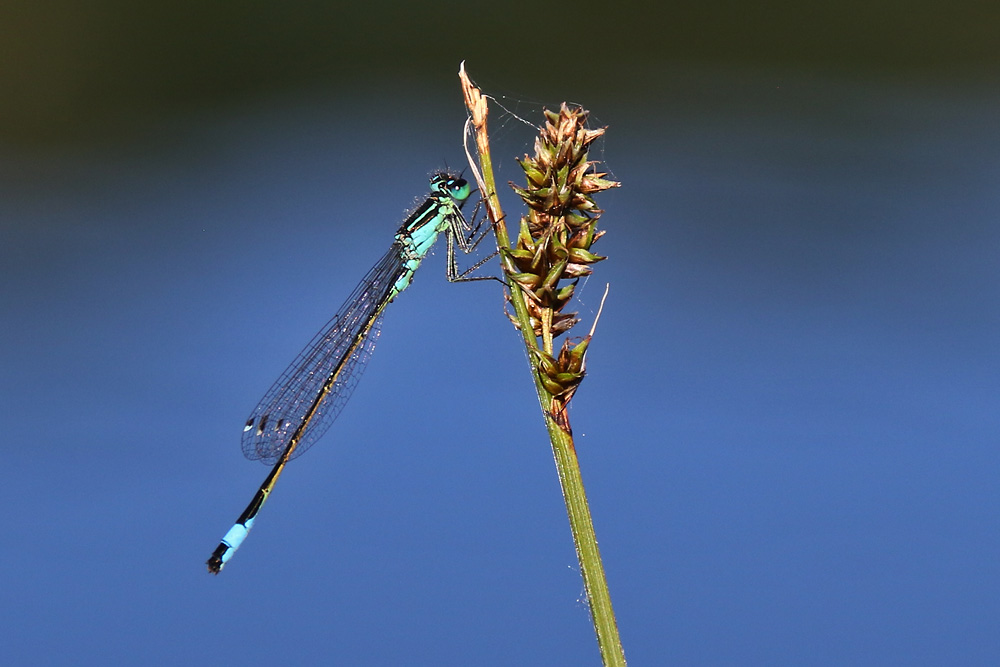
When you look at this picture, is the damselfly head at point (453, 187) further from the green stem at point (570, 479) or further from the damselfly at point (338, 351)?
the green stem at point (570, 479)

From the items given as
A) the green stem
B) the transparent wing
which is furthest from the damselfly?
the green stem

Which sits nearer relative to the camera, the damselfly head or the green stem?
the green stem

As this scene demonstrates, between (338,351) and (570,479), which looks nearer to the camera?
(570,479)

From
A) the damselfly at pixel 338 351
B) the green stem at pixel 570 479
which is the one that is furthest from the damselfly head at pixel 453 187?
the green stem at pixel 570 479

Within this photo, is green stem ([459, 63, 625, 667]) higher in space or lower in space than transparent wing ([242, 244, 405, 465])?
lower

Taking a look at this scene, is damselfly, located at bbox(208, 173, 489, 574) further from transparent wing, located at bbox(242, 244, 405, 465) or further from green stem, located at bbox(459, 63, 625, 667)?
green stem, located at bbox(459, 63, 625, 667)

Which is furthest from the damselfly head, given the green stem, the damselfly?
the green stem

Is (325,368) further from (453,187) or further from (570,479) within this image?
(570,479)

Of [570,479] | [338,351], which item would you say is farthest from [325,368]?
[570,479]
